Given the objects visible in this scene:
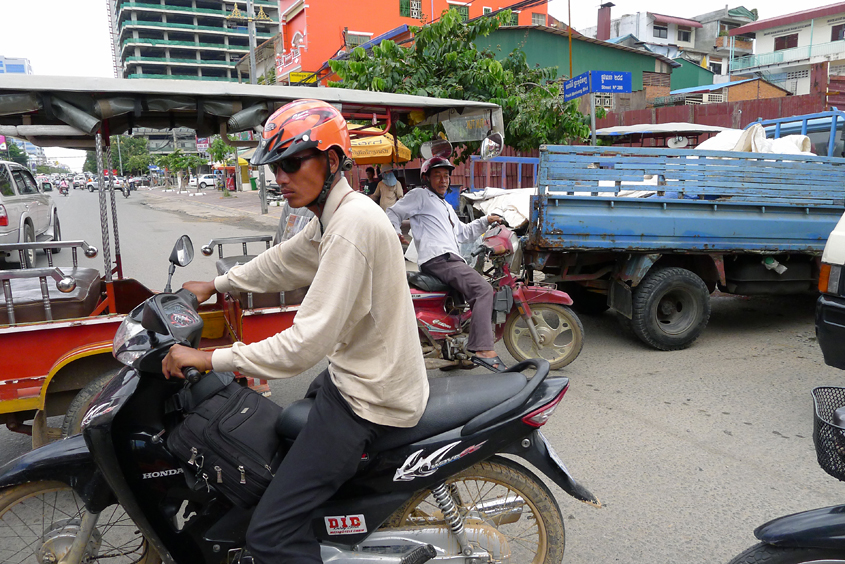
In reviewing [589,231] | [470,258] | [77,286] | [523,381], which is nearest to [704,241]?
[589,231]

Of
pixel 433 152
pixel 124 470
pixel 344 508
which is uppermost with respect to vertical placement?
pixel 433 152

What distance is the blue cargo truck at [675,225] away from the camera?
5.34 m

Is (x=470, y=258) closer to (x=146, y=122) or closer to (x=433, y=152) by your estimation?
(x=433, y=152)

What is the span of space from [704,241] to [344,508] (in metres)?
4.72

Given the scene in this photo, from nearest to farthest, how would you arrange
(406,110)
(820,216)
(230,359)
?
(230,359), (406,110), (820,216)

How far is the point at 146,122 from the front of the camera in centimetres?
497

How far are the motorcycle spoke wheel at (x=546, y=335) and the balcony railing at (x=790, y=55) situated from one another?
41.8 meters

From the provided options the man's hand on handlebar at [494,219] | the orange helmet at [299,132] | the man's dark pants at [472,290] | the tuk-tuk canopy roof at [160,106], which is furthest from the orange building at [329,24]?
the orange helmet at [299,132]

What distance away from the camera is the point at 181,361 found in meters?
1.78

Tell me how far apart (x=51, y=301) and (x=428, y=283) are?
8.40 feet

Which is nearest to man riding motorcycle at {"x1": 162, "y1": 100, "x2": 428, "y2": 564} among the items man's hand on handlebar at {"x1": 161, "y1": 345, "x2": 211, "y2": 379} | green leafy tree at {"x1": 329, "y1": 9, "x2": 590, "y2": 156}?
man's hand on handlebar at {"x1": 161, "y1": 345, "x2": 211, "y2": 379}

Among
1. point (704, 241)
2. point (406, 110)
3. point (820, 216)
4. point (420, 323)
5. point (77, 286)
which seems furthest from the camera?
point (820, 216)

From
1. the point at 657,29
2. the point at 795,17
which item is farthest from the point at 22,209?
the point at 795,17

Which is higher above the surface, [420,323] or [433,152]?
[433,152]
